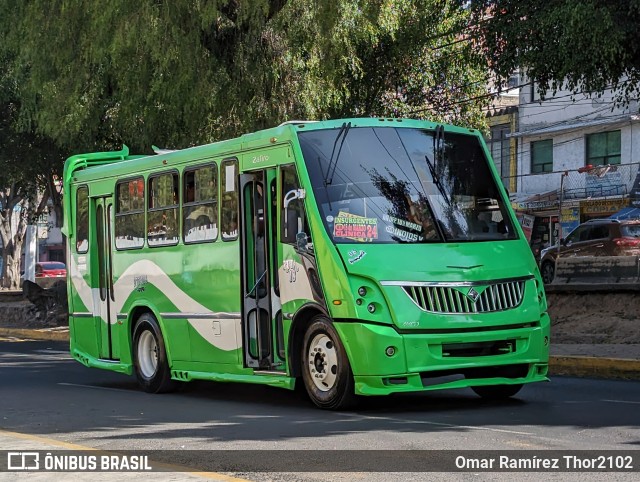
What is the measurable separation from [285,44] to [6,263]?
34.3 meters

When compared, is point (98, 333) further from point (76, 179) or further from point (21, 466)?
point (21, 466)

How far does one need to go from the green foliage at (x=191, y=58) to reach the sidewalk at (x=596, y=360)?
518 centimetres

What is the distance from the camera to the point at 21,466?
24.9 feet

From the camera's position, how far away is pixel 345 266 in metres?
10.5

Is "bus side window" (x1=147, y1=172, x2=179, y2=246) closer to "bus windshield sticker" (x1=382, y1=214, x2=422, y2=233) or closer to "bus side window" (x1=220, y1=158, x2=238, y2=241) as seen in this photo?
"bus side window" (x1=220, y1=158, x2=238, y2=241)

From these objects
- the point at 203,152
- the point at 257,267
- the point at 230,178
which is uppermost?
the point at 203,152

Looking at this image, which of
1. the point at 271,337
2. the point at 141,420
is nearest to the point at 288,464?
the point at 141,420

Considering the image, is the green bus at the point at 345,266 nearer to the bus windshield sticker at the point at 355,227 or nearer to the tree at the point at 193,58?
the bus windshield sticker at the point at 355,227

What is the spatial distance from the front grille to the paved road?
949mm

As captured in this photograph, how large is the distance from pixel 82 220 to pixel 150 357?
246 centimetres

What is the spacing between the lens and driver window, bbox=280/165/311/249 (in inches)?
435

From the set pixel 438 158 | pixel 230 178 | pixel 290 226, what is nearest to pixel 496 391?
pixel 438 158

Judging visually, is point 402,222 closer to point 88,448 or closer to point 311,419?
point 311,419

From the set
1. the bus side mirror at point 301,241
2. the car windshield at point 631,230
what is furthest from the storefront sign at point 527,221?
the bus side mirror at point 301,241
